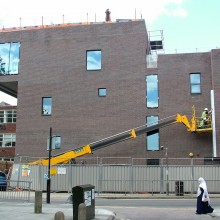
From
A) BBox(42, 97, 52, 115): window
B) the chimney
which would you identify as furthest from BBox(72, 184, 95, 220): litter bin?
the chimney

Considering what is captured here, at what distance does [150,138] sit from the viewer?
37.2 metres

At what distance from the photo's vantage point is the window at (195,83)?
122 ft

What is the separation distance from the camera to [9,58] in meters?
42.0

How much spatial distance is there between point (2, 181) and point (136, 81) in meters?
15.3

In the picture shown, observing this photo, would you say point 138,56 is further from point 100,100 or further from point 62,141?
point 62,141

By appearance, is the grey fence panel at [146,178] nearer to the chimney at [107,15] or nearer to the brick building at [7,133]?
the chimney at [107,15]

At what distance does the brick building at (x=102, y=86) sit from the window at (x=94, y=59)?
9 cm

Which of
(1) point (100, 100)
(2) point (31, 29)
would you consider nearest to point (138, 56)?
(1) point (100, 100)

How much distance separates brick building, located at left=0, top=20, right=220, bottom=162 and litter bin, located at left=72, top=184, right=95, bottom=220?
22.3 meters

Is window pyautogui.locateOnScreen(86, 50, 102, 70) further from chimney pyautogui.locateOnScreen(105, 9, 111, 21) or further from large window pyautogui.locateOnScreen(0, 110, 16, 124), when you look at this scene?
large window pyautogui.locateOnScreen(0, 110, 16, 124)

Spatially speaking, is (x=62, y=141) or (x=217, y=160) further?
(x=62, y=141)

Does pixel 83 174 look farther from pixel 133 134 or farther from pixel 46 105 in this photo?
pixel 46 105

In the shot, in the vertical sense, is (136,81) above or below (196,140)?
above

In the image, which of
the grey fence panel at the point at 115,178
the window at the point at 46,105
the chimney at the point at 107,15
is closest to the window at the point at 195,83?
the grey fence panel at the point at 115,178
